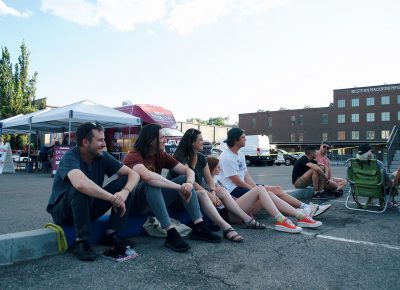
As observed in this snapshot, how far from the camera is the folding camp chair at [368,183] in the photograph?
5.98 m

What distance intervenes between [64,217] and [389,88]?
66169mm

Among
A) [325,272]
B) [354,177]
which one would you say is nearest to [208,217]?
[325,272]

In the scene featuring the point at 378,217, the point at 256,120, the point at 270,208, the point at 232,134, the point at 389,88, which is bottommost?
the point at 378,217

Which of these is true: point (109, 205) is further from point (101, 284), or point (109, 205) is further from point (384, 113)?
point (384, 113)

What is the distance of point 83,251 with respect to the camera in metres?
3.26

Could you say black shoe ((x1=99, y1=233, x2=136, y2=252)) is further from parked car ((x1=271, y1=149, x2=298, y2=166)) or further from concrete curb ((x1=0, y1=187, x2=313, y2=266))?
parked car ((x1=271, y1=149, x2=298, y2=166))

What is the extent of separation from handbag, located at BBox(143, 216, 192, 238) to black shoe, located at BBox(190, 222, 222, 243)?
16 cm

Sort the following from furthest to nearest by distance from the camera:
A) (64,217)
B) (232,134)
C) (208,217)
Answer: (232,134) < (208,217) < (64,217)

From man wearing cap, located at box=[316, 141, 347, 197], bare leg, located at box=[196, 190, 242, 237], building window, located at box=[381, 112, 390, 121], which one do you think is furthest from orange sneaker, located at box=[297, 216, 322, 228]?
building window, located at box=[381, 112, 390, 121]

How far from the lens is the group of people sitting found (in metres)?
3.31

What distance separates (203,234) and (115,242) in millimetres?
975

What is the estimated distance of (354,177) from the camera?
634 cm

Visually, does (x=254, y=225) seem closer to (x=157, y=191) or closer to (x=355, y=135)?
(x=157, y=191)

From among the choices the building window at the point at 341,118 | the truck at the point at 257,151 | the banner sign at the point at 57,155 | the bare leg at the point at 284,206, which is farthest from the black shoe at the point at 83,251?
the building window at the point at 341,118
